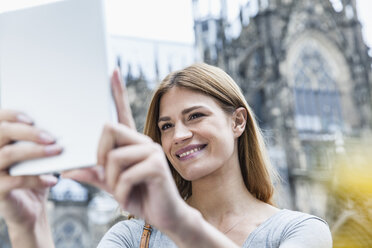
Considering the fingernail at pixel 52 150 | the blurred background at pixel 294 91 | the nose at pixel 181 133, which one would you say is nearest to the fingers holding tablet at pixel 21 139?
the fingernail at pixel 52 150

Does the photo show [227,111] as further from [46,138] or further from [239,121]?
[46,138]

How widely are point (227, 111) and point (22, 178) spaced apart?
0.55 m

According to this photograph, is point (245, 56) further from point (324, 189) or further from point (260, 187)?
point (260, 187)

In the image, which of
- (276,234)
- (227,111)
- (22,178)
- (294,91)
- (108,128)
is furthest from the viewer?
(294,91)

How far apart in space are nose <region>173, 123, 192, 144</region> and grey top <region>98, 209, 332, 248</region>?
0.22m

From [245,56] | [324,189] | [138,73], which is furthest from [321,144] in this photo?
[138,73]

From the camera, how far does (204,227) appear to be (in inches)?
28.7

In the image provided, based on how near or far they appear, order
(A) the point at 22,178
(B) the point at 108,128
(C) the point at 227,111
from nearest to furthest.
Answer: (B) the point at 108,128 → (A) the point at 22,178 → (C) the point at 227,111

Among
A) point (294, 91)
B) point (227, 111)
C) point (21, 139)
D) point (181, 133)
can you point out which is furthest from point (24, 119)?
point (294, 91)

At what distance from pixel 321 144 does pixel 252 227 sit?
15885 millimetres

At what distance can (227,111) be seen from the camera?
46.3 inches

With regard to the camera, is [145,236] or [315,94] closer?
[145,236]

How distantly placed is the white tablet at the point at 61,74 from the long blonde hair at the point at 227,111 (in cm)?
44

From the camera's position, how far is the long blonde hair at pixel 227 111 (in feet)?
3.77
